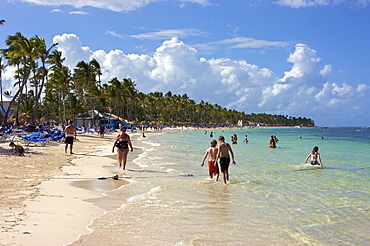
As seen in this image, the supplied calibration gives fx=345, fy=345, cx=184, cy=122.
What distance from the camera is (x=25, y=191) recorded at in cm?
779

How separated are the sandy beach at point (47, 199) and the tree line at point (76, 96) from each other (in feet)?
89.8

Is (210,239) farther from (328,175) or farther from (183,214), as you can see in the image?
(328,175)

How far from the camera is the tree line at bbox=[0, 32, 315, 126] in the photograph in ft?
128

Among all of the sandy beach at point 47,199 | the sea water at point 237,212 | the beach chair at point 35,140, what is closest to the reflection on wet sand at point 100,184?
the sandy beach at point 47,199

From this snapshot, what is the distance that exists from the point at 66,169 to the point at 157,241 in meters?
8.12

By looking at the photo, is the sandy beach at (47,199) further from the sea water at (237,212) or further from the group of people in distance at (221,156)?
the group of people in distance at (221,156)

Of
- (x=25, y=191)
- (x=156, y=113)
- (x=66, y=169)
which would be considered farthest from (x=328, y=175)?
(x=156, y=113)

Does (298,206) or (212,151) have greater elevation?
(212,151)

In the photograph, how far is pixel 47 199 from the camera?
7.20 m

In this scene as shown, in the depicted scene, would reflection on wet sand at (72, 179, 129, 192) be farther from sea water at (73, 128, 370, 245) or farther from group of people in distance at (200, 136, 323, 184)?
group of people in distance at (200, 136, 323, 184)

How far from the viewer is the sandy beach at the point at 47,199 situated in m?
4.94

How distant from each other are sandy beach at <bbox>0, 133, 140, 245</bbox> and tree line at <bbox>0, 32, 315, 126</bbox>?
2736 cm

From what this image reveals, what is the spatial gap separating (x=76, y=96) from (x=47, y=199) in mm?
96694

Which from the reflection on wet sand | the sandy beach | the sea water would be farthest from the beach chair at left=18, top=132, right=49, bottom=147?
the reflection on wet sand
